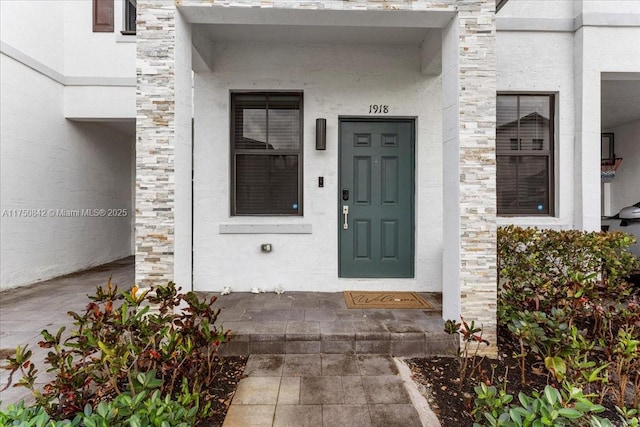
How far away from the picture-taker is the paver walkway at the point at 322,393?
6.77 ft

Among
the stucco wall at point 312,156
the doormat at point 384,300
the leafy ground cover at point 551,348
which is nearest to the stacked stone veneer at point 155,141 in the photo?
the stucco wall at point 312,156

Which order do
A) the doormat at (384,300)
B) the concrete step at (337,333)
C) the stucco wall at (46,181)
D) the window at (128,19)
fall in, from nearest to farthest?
the concrete step at (337,333)
the doormat at (384,300)
the stucco wall at (46,181)
the window at (128,19)

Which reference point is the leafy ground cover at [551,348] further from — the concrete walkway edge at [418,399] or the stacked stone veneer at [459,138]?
the stacked stone veneer at [459,138]

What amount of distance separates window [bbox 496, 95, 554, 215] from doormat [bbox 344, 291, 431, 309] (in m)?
1.66

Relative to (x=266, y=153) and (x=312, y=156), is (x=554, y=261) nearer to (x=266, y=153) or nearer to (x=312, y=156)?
(x=312, y=156)

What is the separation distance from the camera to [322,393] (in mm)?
2326

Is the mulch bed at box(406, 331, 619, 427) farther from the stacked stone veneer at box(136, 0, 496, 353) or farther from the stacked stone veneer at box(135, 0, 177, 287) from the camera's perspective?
the stacked stone veneer at box(135, 0, 177, 287)

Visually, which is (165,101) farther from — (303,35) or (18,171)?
(18,171)

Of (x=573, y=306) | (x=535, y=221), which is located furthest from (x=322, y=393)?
(x=535, y=221)

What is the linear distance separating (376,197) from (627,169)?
6.13m

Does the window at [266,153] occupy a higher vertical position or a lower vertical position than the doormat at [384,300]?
higher

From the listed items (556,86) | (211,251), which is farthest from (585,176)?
(211,251)

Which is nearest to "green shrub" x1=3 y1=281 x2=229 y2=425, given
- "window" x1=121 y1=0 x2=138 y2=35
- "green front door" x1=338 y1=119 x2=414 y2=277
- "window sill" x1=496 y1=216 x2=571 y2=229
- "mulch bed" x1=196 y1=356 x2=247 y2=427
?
"mulch bed" x1=196 y1=356 x2=247 y2=427

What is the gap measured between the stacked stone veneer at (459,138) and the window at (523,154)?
1735 mm
